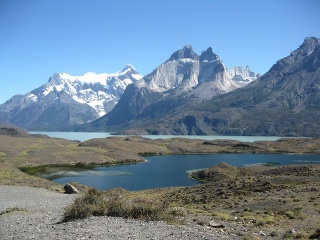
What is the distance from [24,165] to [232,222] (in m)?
118

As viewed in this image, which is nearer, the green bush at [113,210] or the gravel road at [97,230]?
the gravel road at [97,230]

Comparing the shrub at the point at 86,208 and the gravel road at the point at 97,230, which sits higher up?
Result: the shrub at the point at 86,208

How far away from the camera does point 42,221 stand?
2611cm

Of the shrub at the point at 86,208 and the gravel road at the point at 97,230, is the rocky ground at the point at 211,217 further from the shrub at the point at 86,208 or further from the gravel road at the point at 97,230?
the shrub at the point at 86,208

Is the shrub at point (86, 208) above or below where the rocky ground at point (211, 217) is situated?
above

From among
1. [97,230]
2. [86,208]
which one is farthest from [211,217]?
[97,230]

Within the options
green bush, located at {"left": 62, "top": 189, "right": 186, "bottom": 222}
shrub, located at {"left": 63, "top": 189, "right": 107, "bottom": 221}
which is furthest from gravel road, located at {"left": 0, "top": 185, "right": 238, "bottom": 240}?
green bush, located at {"left": 62, "top": 189, "right": 186, "bottom": 222}

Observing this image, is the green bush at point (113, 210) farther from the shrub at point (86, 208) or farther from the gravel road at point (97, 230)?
the gravel road at point (97, 230)

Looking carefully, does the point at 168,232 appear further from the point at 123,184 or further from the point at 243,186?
the point at 123,184

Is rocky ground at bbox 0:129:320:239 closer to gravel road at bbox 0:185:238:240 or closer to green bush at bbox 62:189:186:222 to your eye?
gravel road at bbox 0:185:238:240

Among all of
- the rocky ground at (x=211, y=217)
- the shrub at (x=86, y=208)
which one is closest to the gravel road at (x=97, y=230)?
the rocky ground at (x=211, y=217)

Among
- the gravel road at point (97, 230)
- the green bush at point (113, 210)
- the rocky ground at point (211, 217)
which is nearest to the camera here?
the gravel road at point (97, 230)

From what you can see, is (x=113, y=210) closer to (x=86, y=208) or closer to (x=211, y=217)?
(x=86, y=208)

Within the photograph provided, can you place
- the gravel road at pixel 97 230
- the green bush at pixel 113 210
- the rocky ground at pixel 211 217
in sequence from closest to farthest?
1. the gravel road at pixel 97 230
2. the rocky ground at pixel 211 217
3. the green bush at pixel 113 210
